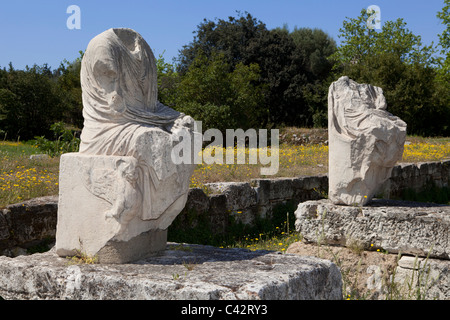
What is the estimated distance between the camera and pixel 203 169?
31.8ft

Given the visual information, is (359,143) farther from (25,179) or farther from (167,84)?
(167,84)

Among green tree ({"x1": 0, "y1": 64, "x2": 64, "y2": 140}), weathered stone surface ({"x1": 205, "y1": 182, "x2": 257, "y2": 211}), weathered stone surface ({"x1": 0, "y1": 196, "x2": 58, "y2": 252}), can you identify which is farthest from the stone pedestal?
green tree ({"x1": 0, "y1": 64, "x2": 64, "y2": 140})

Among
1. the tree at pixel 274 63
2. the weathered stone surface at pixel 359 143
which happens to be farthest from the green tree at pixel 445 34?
the weathered stone surface at pixel 359 143

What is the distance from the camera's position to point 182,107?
62.6 ft

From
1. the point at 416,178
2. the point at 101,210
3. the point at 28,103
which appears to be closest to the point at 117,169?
the point at 101,210

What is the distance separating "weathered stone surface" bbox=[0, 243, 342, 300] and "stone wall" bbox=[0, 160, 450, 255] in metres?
1.25

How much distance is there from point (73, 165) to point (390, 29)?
1275 inches

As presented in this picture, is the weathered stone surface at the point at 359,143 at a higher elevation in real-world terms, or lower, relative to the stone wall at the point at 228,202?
higher

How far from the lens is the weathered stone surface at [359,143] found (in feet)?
19.1

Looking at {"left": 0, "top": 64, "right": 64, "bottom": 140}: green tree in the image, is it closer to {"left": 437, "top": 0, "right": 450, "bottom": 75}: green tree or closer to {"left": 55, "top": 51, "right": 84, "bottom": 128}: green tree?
{"left": 55, "top": 51, "right": 84, "bottom": 128}: green tree

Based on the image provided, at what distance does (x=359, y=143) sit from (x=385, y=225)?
3.34 ft

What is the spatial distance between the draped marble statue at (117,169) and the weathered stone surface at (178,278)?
0.23 metres

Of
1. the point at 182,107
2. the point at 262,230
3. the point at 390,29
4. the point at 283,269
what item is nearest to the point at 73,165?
the point at 283,269

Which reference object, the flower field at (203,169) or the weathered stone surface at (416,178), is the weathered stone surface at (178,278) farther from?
the weathered stone surface at (416,178)
